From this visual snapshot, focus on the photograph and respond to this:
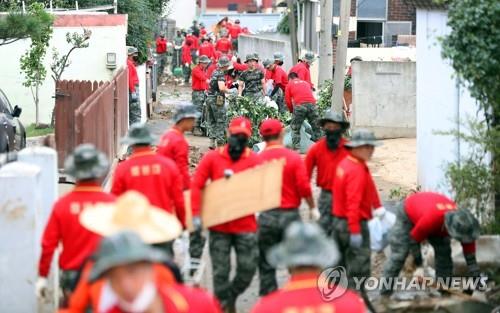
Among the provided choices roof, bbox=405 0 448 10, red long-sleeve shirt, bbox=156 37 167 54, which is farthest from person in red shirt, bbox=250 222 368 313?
red long-sleeve shirt, bbox=156 37 167 54

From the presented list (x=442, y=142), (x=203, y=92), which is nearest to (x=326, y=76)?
(x=203, y=92)

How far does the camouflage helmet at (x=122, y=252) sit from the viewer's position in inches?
179

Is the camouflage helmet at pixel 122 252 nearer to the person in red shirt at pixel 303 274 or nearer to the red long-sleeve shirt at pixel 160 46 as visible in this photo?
the person in red shirt at pixel 303 274

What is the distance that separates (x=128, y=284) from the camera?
4.62m

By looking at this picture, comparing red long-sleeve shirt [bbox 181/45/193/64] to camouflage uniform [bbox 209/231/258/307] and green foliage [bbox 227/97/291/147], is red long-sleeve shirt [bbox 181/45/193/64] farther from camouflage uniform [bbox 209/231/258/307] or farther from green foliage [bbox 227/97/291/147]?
camouflage uniform [bbox 209/231/258/307]

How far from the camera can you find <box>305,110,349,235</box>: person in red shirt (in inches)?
416

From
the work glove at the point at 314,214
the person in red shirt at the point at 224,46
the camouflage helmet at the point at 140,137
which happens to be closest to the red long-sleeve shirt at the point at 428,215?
the work glove at the point at 314,214

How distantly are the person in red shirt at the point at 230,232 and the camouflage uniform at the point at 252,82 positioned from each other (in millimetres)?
12070

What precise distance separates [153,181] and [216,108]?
12.0 metres

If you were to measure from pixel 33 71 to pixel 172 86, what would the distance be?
1579 cm

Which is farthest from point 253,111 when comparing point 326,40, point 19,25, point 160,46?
point 160,46

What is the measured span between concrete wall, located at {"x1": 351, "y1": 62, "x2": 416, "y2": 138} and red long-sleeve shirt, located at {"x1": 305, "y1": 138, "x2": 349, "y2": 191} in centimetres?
1019

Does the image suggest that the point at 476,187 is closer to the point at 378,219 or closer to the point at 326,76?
the point at 378,219

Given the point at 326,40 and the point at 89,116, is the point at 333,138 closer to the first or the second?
the point at 89,116
